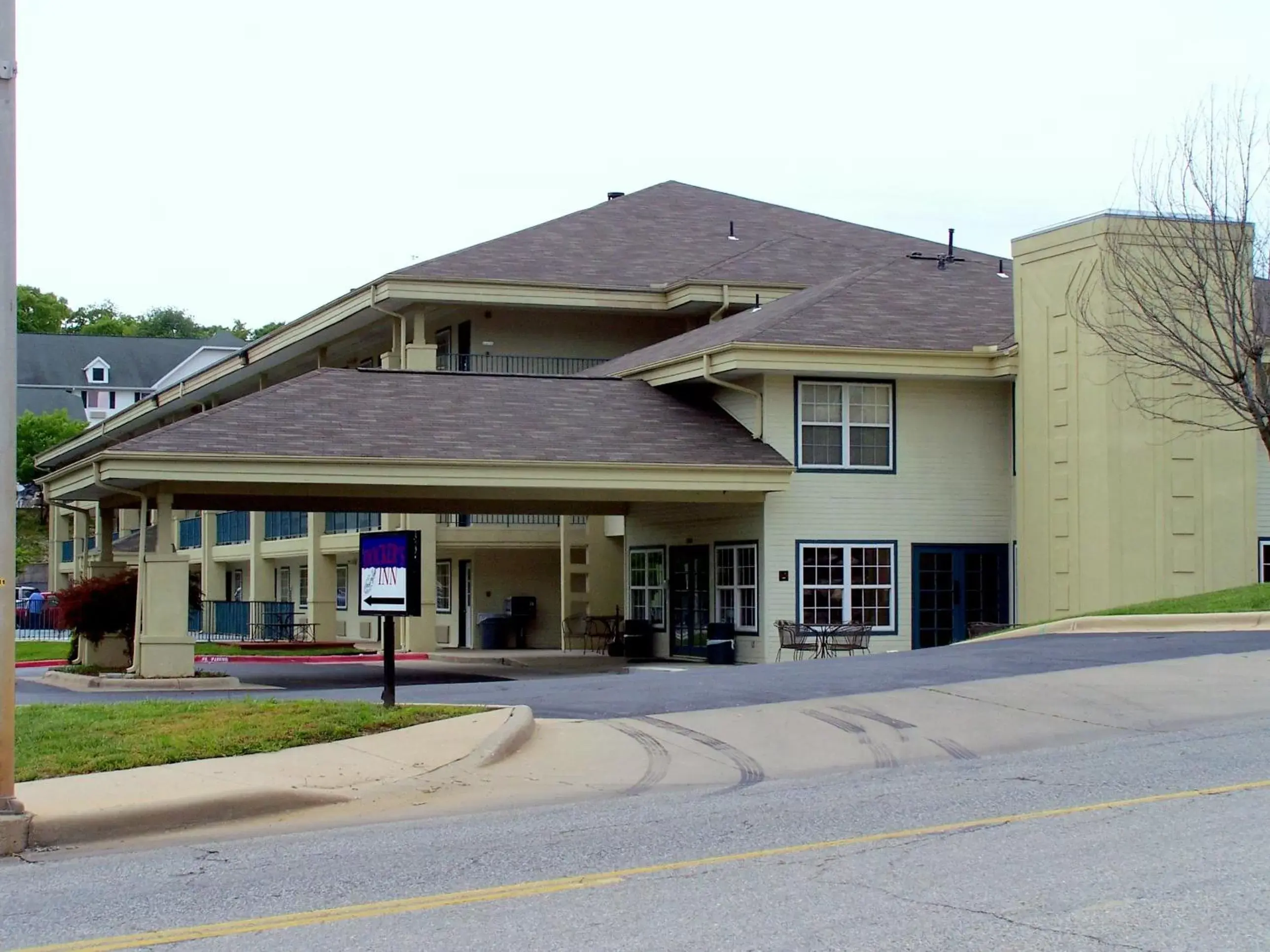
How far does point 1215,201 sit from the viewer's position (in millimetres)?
24406

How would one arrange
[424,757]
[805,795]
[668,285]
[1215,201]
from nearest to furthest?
[805,795], [424,757], [1215,201], [668,285]

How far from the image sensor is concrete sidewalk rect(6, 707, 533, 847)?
10047mm

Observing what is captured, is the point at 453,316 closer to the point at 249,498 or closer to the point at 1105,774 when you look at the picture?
the point at 249,498

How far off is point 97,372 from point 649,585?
8252 centimetres

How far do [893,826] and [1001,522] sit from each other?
19671 mm

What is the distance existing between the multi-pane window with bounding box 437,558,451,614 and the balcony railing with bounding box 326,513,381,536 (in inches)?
85.4

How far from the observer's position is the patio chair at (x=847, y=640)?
2638 cm

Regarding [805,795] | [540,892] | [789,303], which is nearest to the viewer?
[540,892]

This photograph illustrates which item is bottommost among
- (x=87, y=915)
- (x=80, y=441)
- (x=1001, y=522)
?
(x=87, y=915)

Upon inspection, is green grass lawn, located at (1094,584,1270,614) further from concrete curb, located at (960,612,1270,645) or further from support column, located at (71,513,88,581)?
support column, located at (71,513,88,581)

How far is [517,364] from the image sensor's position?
115 feet

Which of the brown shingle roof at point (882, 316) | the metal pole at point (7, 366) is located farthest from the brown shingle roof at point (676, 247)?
the metal pole at point (7, 366)

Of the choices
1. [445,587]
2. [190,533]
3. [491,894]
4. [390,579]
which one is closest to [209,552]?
[190,533]

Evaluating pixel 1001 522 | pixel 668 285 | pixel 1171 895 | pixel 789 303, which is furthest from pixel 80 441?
pixel 1171 895
